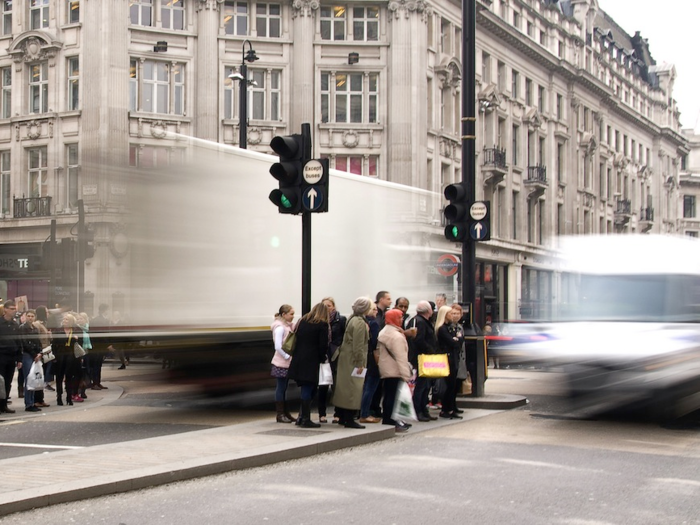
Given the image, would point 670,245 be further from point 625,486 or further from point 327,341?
point 625,486

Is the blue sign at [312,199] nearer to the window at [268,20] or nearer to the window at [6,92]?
the window at [268,20]

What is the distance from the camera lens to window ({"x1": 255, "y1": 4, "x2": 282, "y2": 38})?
41.0m

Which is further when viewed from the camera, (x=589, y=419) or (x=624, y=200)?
(x=624, y=200)

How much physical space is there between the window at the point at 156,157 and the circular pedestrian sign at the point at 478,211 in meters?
4.88

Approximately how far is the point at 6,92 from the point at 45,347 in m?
26.5

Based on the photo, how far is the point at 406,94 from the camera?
41312 millimetres

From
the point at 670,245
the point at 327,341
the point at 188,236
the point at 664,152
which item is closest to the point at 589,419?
the point at 670,245

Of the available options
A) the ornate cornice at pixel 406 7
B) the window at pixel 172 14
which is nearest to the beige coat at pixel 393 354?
the window at pixel 172 14

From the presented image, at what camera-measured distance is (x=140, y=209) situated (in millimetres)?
14156

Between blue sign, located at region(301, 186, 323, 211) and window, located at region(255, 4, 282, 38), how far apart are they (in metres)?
29.9

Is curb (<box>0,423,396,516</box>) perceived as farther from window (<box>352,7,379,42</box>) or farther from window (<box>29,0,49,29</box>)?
window (<box>29,0,49,29</box>)

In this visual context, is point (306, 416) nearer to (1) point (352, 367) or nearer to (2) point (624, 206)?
(1) point (352, 367)

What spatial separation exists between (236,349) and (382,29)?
29630 mm

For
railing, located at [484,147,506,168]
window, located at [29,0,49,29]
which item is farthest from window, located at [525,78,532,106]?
window, located at [29,0,49,29]
